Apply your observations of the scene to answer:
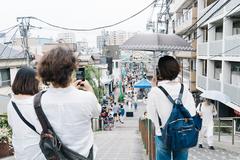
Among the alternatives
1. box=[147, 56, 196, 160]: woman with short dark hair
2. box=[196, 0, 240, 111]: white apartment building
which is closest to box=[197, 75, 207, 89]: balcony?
box=[196, 0, 240, 111]: white apartment building

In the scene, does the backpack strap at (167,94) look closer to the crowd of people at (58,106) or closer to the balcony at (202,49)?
the crowd of people at (58,106)

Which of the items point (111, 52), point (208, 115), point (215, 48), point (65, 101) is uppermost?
point (111, 52)

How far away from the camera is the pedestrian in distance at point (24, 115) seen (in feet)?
7.61

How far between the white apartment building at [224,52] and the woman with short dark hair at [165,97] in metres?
8.73

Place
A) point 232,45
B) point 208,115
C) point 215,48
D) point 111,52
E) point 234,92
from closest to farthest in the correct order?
point 208,115, point 234,92, point 232,45, point 215,48, point 111,52

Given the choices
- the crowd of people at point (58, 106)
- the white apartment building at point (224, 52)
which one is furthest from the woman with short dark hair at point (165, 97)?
the white apartment building at point (224, 52)

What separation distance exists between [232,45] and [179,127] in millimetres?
12517

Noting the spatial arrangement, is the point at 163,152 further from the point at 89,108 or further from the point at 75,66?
the point at 75,66

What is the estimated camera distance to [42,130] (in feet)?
7.09

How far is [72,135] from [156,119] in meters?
1.06

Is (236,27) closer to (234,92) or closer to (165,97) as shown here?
(234,92)

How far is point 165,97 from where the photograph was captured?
110 inches

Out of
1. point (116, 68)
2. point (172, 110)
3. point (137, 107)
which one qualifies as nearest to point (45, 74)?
point (172, 110)

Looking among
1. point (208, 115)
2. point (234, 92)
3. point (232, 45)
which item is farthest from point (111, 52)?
point (208, 115)
